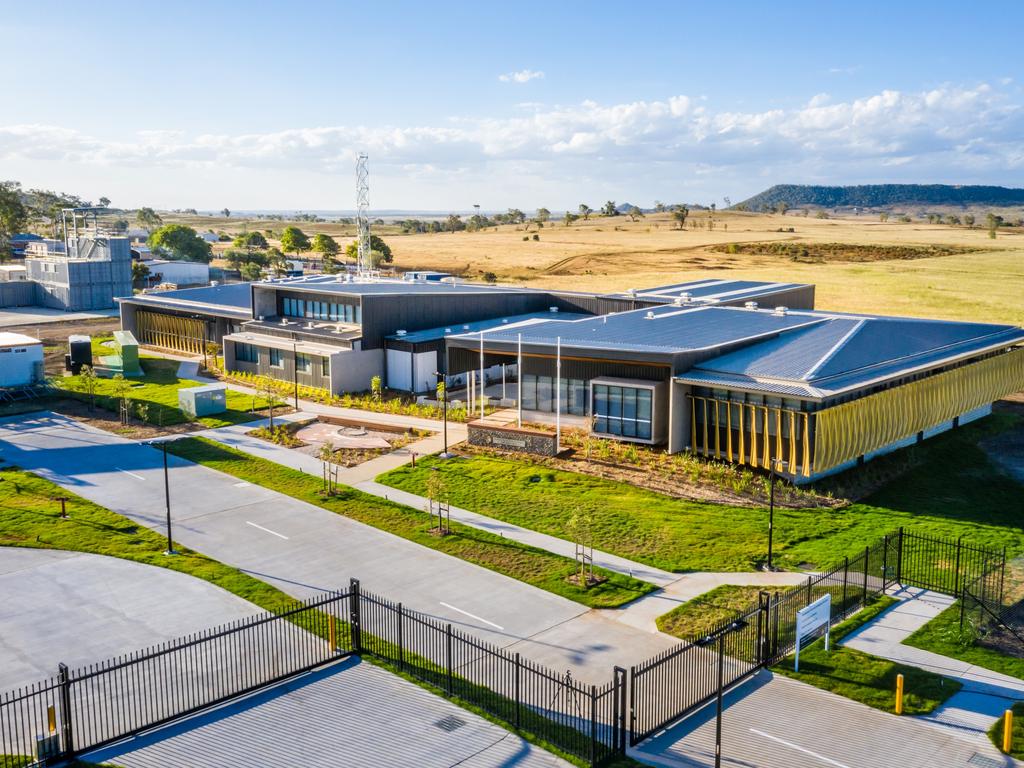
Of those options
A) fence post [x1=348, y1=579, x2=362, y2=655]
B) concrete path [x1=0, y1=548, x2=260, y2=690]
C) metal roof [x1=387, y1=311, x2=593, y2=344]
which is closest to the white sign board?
fence post [x1=348, y1=579, x2=362, y2=655]

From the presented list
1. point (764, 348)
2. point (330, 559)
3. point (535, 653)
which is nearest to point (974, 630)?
point (535, 653)

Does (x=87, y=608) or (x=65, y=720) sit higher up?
(x=65, y=720)

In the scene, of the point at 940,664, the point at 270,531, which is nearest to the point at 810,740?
the point at 940,664

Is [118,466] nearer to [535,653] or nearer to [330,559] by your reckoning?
[330,559]

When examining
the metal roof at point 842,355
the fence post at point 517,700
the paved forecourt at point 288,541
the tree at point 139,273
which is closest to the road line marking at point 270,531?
Answer: the paved forecourt at point 288,541

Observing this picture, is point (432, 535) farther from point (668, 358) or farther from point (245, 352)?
point (245, 352)

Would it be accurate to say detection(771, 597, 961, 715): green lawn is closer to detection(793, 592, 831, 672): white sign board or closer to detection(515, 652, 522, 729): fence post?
detection(793, 592, 831, 672): white sign board

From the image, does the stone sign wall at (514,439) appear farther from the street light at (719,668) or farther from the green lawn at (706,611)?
the street light at (719,668)
